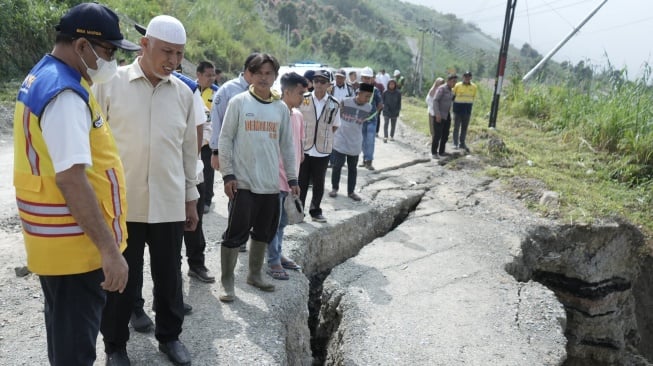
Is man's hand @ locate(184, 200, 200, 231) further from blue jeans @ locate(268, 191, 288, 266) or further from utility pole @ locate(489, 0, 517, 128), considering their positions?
utility pole @ locate(489, 0, 517, 128)

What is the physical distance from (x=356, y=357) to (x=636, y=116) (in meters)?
8.50

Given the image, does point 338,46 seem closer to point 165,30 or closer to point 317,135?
point 317,135

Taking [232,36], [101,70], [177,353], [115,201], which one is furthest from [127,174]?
[232,36]

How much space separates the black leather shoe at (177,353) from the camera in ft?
8.57

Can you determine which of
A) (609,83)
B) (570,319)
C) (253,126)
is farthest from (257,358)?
(609,83)

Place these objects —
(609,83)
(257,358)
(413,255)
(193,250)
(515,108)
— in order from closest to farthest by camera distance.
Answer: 1. (257,358)
2. (193,250)
3. (413,255)
4. (609,83)
5. (515,108)

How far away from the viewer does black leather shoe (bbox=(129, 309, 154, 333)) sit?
2.91 meters

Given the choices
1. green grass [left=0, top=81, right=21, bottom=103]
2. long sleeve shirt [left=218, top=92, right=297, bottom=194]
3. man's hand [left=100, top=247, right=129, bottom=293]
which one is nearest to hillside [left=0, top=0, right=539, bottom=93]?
green grass [left=0, top=81, right=21, bottom=103]

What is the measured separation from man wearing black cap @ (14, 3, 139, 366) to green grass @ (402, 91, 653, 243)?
5844 millimetres

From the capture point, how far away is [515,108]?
43.1 ft

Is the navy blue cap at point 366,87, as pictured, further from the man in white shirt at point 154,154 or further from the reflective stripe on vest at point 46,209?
the reflective stripe on vest at point 46,209

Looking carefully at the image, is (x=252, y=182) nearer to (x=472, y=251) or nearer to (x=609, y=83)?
(x=472, y=251)

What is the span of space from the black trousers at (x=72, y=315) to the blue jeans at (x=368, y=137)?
636 centimetres

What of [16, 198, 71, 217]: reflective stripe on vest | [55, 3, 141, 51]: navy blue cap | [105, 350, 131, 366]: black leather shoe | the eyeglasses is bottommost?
[105, 350, 131, 366]: black leather shoe
